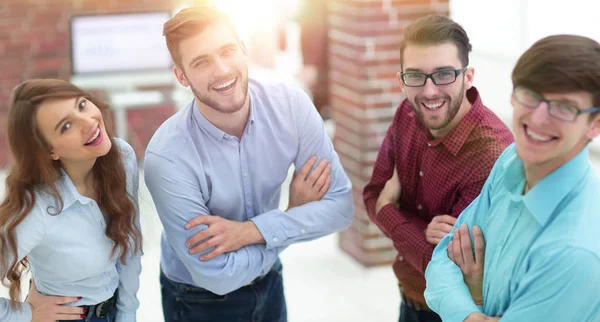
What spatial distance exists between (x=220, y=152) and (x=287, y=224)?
0.31 m

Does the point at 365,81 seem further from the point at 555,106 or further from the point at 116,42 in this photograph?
the point at 116,42

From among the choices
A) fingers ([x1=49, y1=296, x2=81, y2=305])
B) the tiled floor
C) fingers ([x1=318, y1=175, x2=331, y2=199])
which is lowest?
the tiled floor

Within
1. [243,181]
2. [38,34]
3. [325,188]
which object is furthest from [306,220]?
[38,34]

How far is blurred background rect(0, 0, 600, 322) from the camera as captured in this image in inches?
156

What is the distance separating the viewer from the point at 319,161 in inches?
101

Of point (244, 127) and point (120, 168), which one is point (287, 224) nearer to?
point (244, 127)

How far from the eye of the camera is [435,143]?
227 cm

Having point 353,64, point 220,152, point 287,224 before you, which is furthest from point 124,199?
point 353,64

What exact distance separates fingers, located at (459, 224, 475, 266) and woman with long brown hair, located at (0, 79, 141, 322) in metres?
0.97

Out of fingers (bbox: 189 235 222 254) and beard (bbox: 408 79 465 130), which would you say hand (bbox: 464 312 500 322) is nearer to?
beard (bbox: 408 79 465 130)

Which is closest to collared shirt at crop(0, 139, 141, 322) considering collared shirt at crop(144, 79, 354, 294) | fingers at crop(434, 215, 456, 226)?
collared shirt at crop(144, 79, 354, 294)

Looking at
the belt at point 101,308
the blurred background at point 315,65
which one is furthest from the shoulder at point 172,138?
the belt at point 101,308

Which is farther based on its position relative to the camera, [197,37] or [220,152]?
[220,152]

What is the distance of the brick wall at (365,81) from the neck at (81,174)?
199cm
